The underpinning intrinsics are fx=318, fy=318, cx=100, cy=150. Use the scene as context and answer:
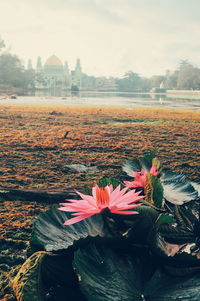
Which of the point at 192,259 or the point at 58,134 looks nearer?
the point at 192,259

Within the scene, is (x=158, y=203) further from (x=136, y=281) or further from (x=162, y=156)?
(x=162, y=156)

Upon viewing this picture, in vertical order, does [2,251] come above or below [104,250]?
below

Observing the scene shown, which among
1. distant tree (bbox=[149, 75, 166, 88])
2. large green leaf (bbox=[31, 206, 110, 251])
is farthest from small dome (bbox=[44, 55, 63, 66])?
large green leaf (bbox=[31, 206, 110, 251])

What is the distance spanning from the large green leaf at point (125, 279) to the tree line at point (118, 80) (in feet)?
94.7

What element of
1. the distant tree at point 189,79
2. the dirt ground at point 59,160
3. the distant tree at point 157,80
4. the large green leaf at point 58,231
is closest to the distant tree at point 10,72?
the distant tree at point 189,79

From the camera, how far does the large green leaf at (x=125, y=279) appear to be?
49 cm

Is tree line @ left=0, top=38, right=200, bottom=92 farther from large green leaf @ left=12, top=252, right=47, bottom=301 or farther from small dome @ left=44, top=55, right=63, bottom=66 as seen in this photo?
large green leaf @ left=12, top=252, right=47, bottom=301

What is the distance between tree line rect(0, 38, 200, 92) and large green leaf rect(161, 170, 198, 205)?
28.4 m

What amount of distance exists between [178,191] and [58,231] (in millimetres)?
490

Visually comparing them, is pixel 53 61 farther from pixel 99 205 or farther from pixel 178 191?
pixel 99 205

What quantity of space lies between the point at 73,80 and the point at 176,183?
74.2 metres

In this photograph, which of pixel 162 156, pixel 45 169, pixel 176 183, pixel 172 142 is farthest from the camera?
pixel 172 142

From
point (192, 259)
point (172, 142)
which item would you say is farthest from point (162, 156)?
point (192, 259)

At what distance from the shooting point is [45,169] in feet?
5.14
